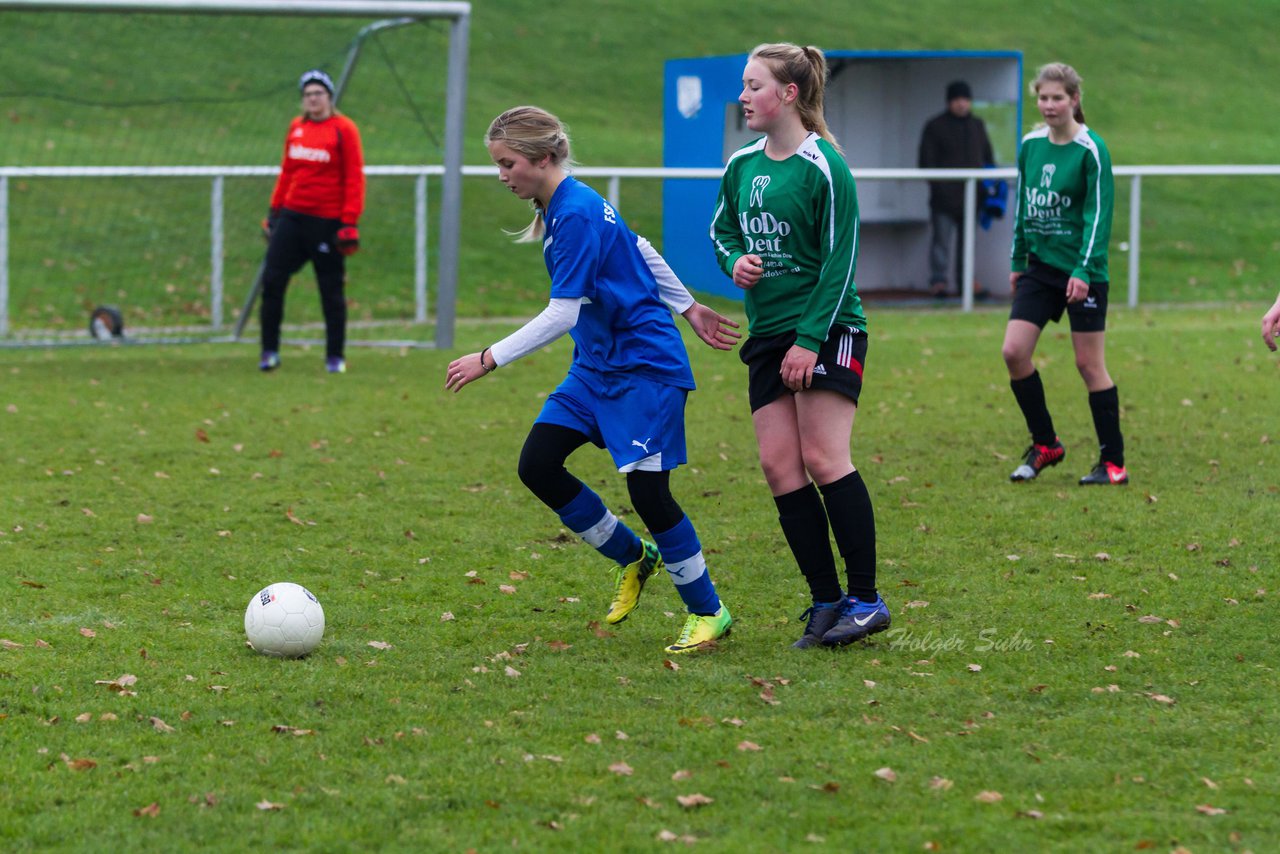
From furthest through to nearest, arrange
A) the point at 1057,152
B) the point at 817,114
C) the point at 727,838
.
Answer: the point at 1057,152
the point at 817,114
the point at 727,838

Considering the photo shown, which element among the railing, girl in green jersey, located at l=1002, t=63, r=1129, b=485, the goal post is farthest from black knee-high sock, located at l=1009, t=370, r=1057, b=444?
the railing

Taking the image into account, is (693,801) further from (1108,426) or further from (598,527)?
(1108,426)

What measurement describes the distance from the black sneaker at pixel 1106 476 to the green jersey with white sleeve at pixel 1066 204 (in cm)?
92

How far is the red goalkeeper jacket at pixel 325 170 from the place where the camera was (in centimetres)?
1127

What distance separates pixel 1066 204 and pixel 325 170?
5787 millimetres

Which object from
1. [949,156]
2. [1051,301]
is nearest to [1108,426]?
[1051,301]

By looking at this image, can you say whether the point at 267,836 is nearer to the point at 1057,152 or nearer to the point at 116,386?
the point at 1057,152

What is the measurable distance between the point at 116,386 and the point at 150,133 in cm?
730

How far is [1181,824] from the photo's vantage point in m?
3.55

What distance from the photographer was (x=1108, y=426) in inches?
307

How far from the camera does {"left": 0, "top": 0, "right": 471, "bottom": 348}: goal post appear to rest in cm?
1148

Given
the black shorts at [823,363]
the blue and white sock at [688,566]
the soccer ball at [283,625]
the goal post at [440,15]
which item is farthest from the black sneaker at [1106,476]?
the goal post at [440,15]

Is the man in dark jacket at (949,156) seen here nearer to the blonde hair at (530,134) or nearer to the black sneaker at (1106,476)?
the black sneaker at (1106,476)

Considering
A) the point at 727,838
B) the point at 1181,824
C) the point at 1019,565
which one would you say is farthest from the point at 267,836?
the point at 1019,565
